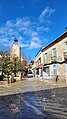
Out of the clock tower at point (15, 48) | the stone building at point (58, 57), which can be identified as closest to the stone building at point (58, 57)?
the stone building at point (58, 57)

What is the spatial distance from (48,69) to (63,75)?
8758 mm

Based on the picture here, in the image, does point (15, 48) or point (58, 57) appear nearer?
point (58, 57)

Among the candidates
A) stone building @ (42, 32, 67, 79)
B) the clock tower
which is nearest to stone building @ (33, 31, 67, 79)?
stone building @ (42, 32, 67, 79)

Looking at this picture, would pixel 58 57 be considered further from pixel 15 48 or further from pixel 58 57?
pixel 15 48

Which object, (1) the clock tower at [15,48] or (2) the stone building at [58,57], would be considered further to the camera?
(1) the clock tower at [15,48]

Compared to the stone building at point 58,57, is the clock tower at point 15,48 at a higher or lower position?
higher

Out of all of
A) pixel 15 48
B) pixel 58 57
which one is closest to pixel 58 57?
pixel 58 57

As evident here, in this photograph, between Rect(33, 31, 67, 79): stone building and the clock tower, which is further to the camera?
the clock tower

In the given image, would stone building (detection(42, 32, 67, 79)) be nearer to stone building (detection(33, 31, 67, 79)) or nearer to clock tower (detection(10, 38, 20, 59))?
stone building (detection(33, 31, 67, 79))

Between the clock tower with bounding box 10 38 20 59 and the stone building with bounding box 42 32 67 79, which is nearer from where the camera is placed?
the stone building with bounding box 42 32 67 79

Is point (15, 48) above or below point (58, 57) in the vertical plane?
above

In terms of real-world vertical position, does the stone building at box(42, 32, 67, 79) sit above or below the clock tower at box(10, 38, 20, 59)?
below

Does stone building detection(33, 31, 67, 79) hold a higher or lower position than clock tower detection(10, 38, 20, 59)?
lower

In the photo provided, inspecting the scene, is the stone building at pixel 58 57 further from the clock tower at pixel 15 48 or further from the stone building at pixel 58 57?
the clock tower at pixel 15 48
